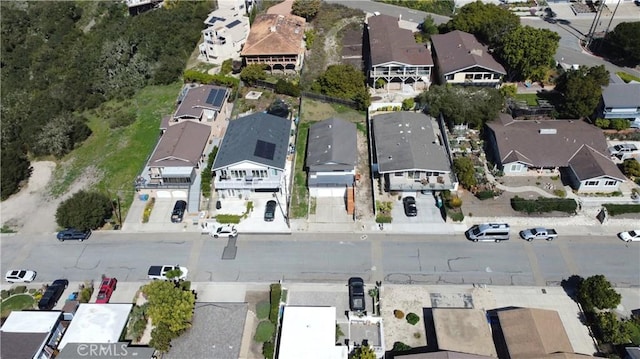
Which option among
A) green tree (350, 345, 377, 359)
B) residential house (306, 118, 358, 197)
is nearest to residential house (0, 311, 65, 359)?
green tree (350, 345, 377, 359)

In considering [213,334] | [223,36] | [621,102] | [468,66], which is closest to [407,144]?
[468,66]

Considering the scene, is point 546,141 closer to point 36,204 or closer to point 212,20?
point 212,20

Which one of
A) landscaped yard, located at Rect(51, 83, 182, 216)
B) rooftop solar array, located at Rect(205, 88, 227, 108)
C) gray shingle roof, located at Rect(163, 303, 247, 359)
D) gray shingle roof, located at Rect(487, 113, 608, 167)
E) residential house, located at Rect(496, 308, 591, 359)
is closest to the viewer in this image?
residential house, located at Rect(496, 308, 591, 359)

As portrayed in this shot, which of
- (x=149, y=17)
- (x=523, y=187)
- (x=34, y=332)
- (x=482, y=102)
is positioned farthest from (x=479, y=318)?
(x=149, y=17)

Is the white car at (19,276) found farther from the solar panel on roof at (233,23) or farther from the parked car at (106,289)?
the solar panel on roof at (233,23)

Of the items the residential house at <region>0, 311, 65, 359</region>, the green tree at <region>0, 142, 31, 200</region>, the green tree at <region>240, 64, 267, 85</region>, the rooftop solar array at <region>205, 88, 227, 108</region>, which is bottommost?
the residential house at <region>0, 311, 65, 359</region>

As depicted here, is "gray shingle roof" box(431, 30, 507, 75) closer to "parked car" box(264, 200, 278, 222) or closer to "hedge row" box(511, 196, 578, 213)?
"hedge row" box(511, 196, 578, 213)
